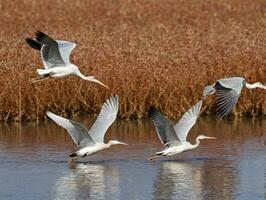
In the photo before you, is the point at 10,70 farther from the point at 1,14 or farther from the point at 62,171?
the point at 1,14

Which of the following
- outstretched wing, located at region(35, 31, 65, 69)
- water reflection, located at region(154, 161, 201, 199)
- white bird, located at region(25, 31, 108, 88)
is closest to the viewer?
water reflection, located at region(154, 161, 201, 199)

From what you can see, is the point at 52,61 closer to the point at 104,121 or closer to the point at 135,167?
the point at 104,121

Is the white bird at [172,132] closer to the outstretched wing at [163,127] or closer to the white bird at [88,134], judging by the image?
the outstretched wing at [163,127]

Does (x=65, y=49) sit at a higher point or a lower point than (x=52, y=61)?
higher

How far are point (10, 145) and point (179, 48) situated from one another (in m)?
5.34

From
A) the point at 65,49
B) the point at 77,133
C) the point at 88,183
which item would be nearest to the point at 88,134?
the point at 77,133

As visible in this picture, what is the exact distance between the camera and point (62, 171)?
12.6 m

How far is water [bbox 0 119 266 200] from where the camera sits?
11.3m

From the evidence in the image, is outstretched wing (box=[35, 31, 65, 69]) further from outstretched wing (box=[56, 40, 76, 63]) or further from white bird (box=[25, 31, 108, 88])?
outstretched wing (box=[56, 40, 76, 63])

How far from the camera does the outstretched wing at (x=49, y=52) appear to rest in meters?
13.0

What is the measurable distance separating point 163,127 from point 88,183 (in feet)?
4.67

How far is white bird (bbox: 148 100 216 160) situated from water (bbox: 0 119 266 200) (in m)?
0.18

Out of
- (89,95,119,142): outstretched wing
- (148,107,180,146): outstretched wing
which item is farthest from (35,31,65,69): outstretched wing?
(148,107,180,146): outstretched wing

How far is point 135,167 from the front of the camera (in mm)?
12758
